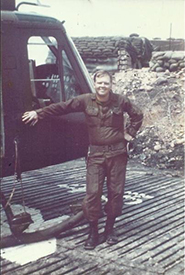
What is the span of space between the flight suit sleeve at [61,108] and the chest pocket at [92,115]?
0.32 feet

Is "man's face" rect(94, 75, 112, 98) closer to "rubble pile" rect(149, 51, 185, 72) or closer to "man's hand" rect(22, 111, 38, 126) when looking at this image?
"man's hand" rect(22, 111, 38, 126)

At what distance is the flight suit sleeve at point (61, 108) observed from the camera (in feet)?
13.5

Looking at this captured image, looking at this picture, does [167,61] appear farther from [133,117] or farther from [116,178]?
[116,178]

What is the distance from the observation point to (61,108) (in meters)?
4.24

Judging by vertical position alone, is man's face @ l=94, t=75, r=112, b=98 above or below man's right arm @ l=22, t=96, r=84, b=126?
above

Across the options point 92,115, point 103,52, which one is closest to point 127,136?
point 92,115

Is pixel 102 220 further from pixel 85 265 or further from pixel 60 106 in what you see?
pixel 60 106

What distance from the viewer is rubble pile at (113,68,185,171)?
29.6ft

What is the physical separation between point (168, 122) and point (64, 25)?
6069mm

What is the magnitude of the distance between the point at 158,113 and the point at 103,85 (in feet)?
22.7

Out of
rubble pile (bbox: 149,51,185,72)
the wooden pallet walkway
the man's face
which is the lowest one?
the wooden pallet walkway

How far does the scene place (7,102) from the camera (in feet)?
13.9

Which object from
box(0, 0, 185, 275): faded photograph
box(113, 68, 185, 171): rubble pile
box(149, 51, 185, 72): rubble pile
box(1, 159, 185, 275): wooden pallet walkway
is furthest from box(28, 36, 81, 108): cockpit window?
box(149, 51, 185, 72): rubble pile

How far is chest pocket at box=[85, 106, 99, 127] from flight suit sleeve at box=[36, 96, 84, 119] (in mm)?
98
